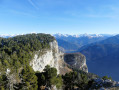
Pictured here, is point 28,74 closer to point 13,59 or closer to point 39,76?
point 39,76

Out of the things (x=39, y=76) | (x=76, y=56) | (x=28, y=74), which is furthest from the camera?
(x=76, y=56)

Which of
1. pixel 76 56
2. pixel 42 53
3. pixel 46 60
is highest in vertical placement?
pixel 42 53

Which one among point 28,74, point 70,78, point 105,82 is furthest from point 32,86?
point 105,82

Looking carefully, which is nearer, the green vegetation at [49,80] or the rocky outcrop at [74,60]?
the green vegetation at [49,80]

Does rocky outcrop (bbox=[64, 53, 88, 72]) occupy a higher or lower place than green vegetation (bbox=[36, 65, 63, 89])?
lower

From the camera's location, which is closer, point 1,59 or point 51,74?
point 51,74

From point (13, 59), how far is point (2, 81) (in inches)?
614

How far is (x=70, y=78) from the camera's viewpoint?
4116 centimetres

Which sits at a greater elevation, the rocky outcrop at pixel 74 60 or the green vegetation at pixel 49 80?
the green vegetation at pixel 49 80

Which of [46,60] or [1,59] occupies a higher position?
[1,59]

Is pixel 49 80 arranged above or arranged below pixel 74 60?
above

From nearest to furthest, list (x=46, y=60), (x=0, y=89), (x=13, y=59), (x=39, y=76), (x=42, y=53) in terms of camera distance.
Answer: (x=0, y=89) → (x=39, y=76) → (x=13, y=59) → (x=42, y=53) → (x=46, y=60)

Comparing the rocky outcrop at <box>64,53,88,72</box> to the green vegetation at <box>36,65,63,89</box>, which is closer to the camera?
the green vegetation at <box>36,65,63,89</box>

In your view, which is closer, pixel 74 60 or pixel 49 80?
pixel 49 80
